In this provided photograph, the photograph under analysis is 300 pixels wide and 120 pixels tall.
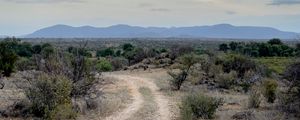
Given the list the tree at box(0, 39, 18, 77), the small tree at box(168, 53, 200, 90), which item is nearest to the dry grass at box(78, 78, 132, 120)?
the small tree at box(168, 53, 200, 90)

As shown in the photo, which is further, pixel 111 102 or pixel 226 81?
pixel 226 81

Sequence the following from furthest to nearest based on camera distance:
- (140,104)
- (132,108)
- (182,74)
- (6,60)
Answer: (6,60) → (182,74) → (140,104) → (132,108)

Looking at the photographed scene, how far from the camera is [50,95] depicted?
20516 millimetres

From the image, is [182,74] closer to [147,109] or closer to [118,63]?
[147,109]

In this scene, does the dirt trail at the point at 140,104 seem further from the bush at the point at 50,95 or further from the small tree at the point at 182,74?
the bush at the point at 50,95

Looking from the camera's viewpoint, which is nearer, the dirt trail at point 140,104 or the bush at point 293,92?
the bush at point 293,92

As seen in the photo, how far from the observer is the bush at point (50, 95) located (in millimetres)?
20047

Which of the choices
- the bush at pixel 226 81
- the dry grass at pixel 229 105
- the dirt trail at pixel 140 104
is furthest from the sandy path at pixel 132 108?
the bush at pixel 226 81

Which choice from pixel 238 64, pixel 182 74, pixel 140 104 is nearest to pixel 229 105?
pixel 140 104

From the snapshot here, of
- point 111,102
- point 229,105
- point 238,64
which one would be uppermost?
point 238,64

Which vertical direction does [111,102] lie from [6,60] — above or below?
below

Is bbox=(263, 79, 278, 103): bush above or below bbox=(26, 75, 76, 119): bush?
below

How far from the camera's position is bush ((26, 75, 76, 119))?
20.0 metres

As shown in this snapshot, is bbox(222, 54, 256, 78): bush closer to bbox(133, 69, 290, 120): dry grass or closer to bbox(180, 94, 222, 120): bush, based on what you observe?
bbox(133, 69, 290, 120): dry grass
